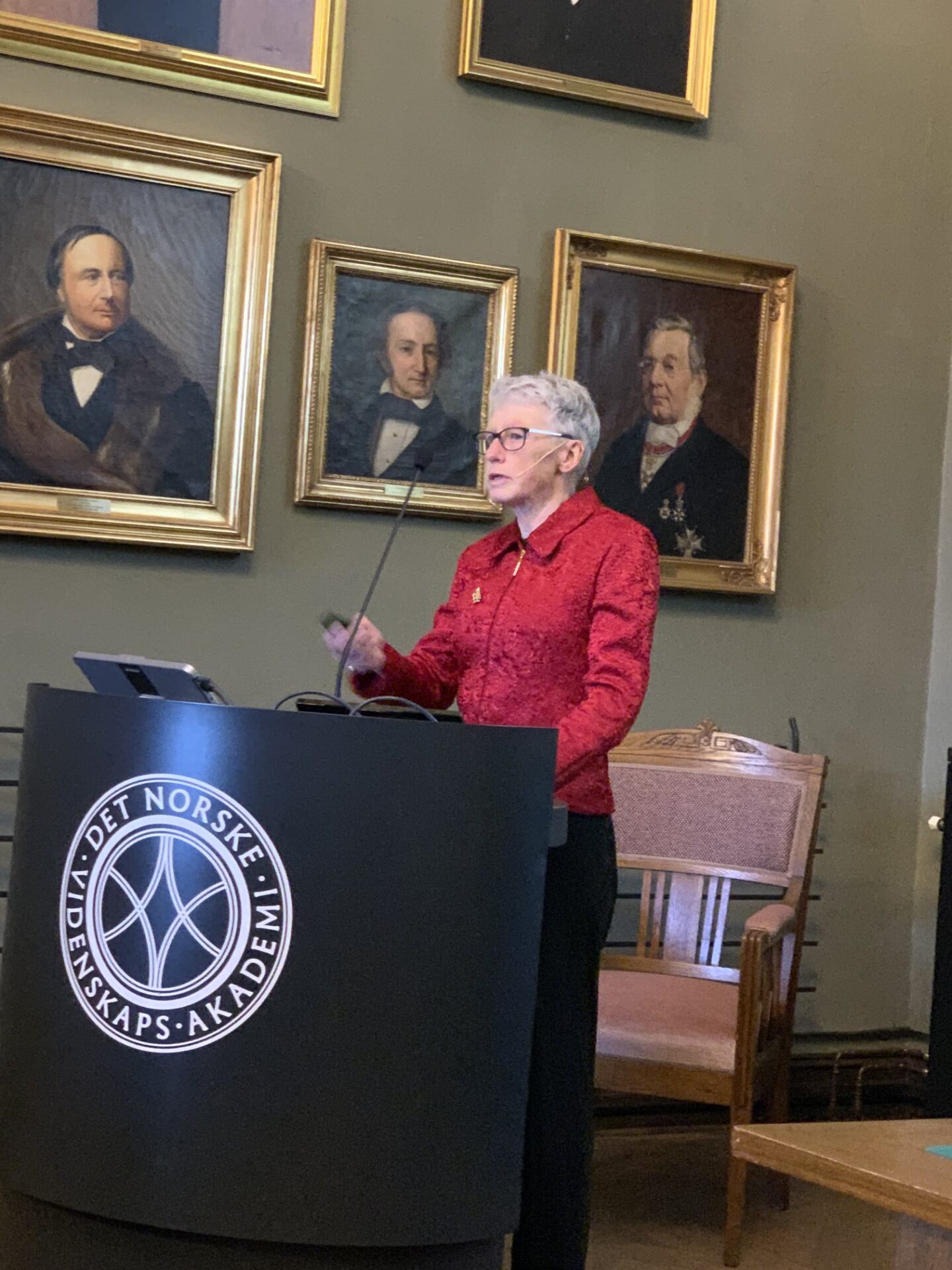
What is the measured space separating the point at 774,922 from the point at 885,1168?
1.63m

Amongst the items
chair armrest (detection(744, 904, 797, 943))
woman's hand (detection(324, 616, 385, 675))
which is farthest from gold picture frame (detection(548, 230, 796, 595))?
woman's hand (detection(324, 616, 385, 675))

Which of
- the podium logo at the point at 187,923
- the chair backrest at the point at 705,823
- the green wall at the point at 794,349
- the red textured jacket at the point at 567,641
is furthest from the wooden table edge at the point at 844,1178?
the green wall at the point at 794,349

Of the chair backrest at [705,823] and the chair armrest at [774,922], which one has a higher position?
the chair backrest at [705,823]

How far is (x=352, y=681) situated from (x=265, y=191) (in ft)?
4.80

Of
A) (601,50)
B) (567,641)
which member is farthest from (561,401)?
(601,50)

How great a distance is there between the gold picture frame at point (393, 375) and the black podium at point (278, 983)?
175 centimetres

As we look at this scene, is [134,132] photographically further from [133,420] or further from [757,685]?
[757,685]

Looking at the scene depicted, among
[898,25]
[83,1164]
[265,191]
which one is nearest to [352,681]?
[83,1164]

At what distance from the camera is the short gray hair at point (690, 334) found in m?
3.95

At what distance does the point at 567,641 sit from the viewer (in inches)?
98.0

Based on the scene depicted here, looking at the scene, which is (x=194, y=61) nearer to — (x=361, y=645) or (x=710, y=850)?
(x=361, y=645)

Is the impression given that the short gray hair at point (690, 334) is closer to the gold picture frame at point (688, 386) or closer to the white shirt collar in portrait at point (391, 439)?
the gold picture frame at point (688, 386)

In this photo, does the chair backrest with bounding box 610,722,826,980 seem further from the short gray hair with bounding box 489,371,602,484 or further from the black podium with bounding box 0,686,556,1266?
the black podium with bounding box 0,686,556,1266

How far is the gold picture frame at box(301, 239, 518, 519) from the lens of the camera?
11.8 ft
